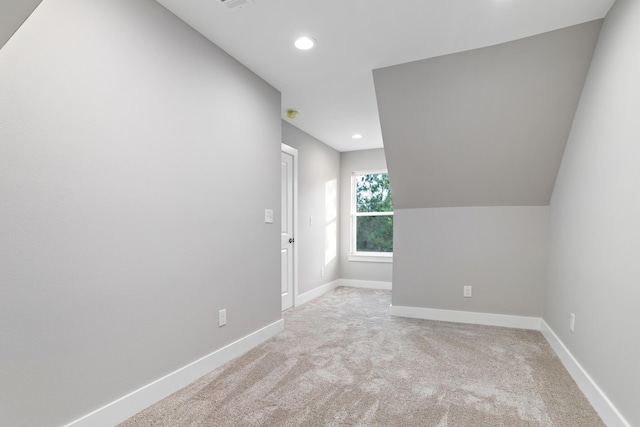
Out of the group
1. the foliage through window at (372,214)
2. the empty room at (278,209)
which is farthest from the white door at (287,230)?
the foliage through window at (372,214)

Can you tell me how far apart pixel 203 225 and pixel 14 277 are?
1054 millimetres

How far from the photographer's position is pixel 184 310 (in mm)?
2123

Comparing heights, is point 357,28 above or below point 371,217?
above

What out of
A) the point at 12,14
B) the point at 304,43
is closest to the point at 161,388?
the point at 12,14

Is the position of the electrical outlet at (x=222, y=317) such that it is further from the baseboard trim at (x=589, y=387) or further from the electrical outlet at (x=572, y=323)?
the electrical outlet at (x=572, y=323)

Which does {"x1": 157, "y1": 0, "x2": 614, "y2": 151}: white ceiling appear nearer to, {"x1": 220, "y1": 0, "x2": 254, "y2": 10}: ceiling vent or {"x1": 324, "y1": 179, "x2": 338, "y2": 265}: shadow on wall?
{"x1": 220, "y1": 0, "x2": 254, "y2": 10}: ceiling vent

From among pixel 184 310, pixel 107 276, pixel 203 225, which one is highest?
pixel 203 225

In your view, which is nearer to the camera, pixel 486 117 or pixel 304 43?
pixel 304 43

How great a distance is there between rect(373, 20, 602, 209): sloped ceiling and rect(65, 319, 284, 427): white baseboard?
2.29 meters

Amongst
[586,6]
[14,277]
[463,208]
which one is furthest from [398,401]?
[586,6]

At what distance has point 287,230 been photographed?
13.2 feet

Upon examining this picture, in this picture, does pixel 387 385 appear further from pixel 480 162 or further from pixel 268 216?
pixel 480 162

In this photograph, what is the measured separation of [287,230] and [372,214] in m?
1.95

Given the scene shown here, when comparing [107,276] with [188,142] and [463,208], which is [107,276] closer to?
[188,142]
